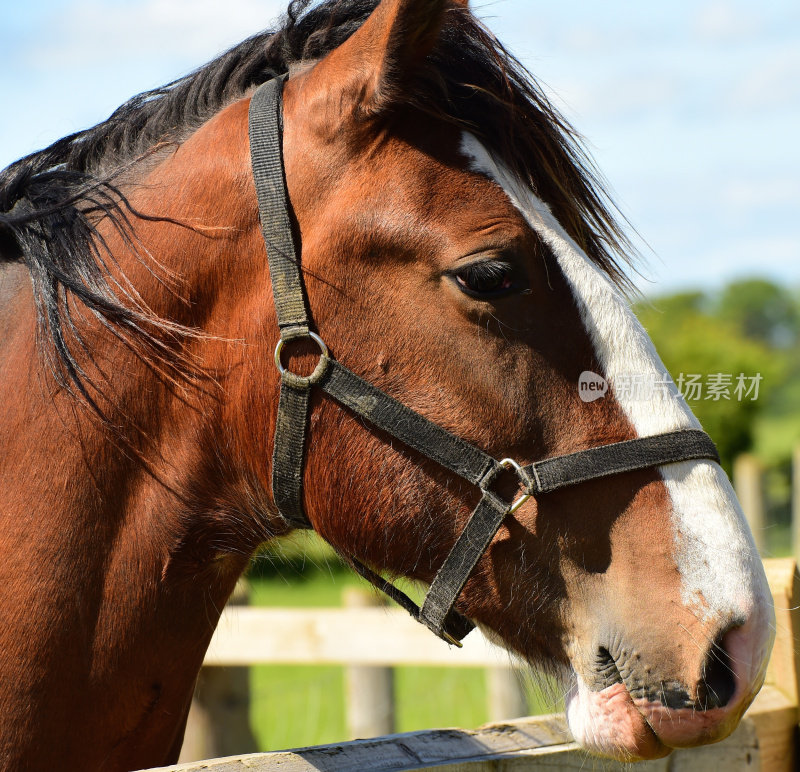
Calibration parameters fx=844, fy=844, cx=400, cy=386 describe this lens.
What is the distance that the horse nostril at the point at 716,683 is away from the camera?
1.68 metres

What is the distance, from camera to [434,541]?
189 centimetres

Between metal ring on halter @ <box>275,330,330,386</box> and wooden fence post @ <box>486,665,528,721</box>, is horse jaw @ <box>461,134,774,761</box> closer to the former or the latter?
metal ring on halter @ <box>275,330,330,386</box>

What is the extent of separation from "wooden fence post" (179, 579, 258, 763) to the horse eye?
322 centimetres

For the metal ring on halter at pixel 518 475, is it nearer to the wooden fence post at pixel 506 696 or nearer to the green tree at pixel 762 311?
the wooden fence post at pixel 506 696

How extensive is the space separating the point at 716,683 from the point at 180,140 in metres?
1.77

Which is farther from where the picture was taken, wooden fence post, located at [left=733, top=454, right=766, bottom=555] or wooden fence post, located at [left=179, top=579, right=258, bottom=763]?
wooden fence post, located at [left=733, top=454, right=766, bottom=555]

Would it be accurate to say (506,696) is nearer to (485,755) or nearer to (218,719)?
(218,719)

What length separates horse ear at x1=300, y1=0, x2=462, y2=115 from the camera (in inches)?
70.4

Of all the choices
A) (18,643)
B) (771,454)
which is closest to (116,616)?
(18,643)

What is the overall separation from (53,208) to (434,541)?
1.22 metres

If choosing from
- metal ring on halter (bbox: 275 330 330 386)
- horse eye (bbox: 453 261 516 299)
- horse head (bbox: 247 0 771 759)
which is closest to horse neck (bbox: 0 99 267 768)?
metal ring on halter (bbox: 275 330 330 386)

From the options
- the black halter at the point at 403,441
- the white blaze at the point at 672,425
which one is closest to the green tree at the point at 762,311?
the white blaze at the point at 672,425

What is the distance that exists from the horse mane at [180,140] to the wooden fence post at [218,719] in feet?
9.51

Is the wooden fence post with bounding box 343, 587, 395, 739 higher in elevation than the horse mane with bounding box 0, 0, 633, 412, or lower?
lower
